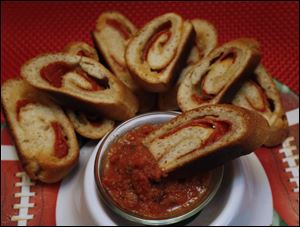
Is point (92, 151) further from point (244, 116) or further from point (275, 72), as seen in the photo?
point (275, 72)

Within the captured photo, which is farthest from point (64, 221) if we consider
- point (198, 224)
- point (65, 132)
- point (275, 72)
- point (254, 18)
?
point (254, 18)

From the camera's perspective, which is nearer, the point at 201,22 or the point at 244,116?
the point at 244,116

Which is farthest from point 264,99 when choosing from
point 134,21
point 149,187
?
point 134,21

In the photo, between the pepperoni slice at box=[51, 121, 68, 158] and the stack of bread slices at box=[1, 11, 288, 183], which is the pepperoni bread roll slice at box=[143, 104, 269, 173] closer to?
the stack of bread slices at box=[1, 11, 288, 183]

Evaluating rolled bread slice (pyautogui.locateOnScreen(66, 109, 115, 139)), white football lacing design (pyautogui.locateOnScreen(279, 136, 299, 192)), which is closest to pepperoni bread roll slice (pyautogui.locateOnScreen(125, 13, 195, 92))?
rolled bread slice (pyautogui.locateOnScreen(66, 109, 115, 139))

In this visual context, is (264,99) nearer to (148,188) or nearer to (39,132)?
(148,188)

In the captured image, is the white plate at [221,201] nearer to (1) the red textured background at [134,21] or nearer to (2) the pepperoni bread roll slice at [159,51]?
(2) the pepperoni bread roll slice at [159,51]
